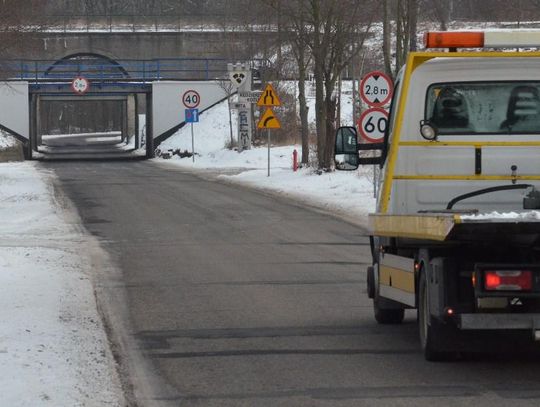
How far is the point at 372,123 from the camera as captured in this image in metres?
22.6

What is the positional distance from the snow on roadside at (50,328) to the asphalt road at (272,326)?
42 cm

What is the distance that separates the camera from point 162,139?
209 ft

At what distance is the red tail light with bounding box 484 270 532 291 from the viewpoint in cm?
785

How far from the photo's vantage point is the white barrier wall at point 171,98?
61.8 m

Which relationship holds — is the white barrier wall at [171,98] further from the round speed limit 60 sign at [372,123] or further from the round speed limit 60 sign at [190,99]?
the round speed limit 60 sign at [372,123]

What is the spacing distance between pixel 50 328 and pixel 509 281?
408cm

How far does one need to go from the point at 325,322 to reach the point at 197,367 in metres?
2.28

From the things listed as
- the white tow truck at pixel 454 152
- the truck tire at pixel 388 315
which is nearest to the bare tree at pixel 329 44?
the truck tire at pixel 388 315

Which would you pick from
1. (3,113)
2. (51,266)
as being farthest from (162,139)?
(51,266)

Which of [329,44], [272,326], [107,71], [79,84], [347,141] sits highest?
[107,71]

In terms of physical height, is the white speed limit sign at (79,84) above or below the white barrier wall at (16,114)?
above

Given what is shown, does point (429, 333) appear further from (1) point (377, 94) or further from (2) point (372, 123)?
(1) point (377, 94)

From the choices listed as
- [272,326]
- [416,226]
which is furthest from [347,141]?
[416,226]

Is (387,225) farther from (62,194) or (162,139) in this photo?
(162,139)
